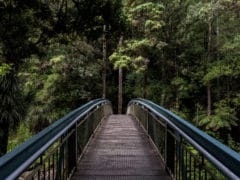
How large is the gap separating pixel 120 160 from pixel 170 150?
1.08 m

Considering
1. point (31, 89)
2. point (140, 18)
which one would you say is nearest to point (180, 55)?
point (140, 18)

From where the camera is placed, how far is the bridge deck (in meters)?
4.73

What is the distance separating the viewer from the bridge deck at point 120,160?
15.5ft

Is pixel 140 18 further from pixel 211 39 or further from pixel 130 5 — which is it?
pixel 211 39

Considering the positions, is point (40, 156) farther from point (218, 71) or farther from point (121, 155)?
point (218, 71)

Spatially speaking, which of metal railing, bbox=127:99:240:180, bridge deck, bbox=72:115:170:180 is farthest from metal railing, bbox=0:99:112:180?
metal railing, bbox=127:99:240:180

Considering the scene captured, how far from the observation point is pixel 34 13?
8188 mm

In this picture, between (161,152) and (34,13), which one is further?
(34,13)

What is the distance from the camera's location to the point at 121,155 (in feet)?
19.6

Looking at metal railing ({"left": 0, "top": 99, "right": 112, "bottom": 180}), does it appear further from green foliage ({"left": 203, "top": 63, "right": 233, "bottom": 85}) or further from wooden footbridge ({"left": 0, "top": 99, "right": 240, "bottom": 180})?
green foliage ({"left": 203, "top": 63, "right": 233, "bottom": 85})

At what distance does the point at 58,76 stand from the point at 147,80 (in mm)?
6643

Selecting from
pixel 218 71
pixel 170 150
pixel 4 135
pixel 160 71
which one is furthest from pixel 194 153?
pixel 160 71

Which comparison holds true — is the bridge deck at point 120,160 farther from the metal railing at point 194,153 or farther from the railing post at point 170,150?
the metal railing at point 194,153

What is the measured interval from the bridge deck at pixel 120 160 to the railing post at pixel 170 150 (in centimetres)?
13
